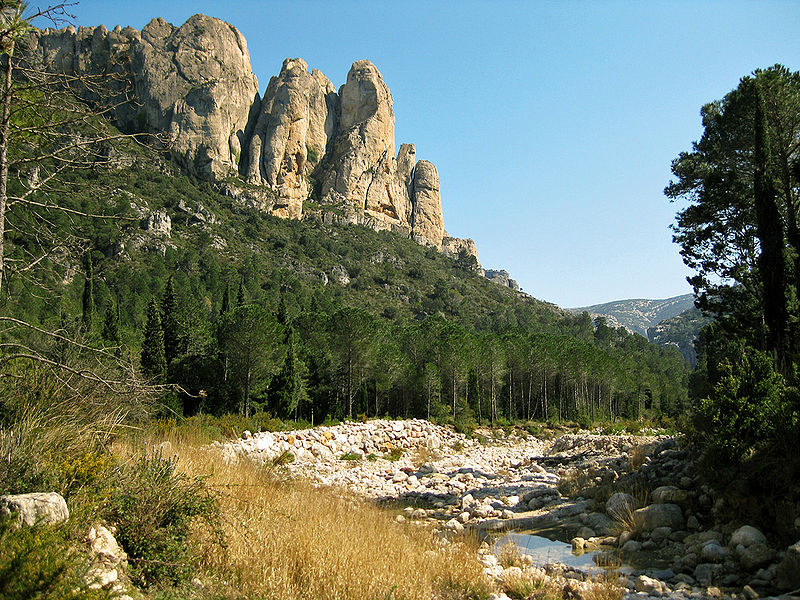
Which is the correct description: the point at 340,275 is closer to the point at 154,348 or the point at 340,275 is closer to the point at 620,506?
the point at 154,348

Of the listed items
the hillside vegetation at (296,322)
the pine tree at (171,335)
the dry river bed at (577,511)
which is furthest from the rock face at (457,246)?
the dry river bed at (577,511)

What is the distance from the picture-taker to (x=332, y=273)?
95.2 m

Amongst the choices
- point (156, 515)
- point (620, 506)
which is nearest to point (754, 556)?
point (620, 506)

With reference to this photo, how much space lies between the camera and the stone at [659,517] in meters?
7.97

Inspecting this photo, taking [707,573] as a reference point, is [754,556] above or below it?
above

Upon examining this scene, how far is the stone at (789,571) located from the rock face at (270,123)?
102 m

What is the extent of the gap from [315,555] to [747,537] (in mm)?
5527

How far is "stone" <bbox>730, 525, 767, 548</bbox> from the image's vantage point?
20.7 ft

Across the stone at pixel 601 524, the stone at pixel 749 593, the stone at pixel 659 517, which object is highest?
the stone at pixel 749 593

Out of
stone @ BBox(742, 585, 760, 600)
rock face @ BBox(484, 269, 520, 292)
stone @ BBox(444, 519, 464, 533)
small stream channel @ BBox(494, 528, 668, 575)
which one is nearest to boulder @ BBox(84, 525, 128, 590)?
small stream channel @ BBox(494, 528, 668, 575)

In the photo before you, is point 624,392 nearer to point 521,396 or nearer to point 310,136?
point 521,396

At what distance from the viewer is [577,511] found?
1017cm

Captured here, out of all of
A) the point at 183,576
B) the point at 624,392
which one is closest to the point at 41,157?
the point at 183,576

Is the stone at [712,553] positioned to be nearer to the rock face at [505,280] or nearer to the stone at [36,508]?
the stone at [36,508]
